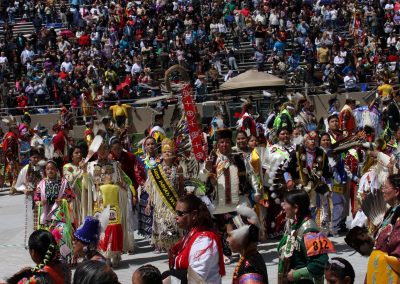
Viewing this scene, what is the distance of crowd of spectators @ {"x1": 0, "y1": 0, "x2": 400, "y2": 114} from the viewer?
97.5 ft

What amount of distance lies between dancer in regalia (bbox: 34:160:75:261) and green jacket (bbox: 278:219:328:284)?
491 cm

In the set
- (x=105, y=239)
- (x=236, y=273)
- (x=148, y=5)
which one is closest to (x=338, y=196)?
(x=105, y=239)

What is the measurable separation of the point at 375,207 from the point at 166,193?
3.82 m

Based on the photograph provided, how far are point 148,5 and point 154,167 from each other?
24.6 metres

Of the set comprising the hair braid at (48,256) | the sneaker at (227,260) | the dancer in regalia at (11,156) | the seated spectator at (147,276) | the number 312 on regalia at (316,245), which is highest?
the seated spectator at (147,276)

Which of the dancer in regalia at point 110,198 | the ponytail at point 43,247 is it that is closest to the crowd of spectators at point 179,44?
the dancer in regalia at point 110,198

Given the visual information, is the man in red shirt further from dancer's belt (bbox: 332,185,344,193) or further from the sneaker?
the sneaker

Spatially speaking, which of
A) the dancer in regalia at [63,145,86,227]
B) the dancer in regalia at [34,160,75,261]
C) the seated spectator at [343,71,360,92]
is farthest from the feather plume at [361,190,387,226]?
the seated spectator at [343,71,360,92]

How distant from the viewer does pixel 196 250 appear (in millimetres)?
5957

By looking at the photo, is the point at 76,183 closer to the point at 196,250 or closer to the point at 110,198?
the point at 110,198

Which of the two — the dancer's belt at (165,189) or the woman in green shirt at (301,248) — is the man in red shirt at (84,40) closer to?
the dancer's belt at (165,189)

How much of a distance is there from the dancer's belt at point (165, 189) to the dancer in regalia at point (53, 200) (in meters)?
1.06

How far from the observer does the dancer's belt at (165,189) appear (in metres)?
10.8

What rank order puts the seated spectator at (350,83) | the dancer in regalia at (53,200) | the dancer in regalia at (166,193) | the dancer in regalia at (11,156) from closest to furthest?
the dancer in regalia at (166,193) → the dancer in regalia at (53,200) → the dancer in regalia at (11,156) → the seated spectator at (350,83)
